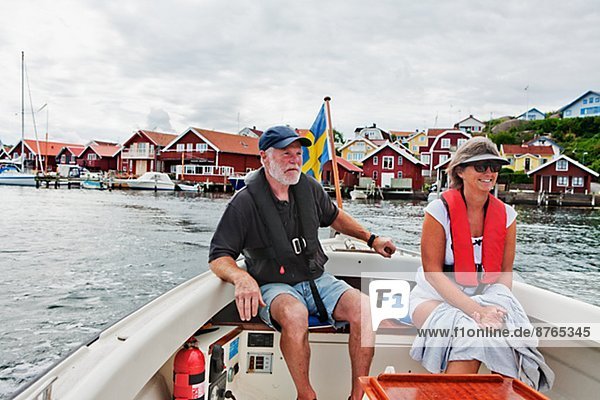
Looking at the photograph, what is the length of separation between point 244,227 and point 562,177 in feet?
142

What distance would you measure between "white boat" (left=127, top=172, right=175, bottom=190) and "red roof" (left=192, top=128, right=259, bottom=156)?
16.2 feet

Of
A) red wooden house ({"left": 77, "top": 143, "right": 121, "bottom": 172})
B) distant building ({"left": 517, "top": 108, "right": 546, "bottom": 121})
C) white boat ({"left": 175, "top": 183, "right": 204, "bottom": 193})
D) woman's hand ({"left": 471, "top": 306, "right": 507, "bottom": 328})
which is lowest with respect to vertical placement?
white boat ({"left": 175, "top": 183, "right": 204, "bottom": 193})

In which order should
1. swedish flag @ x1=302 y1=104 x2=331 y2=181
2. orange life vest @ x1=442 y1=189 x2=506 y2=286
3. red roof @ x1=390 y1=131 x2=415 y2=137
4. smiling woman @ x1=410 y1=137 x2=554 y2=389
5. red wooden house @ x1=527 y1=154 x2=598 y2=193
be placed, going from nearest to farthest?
smiling woman @ x1=410 y1=137 x2=554 y2=389, orange life vest @ x1=442 y1=189 x2=506 y2=286, swedish flag @ x1=302 y1=104 x2=331 y2=181, red wooden house @ x1=527 y1=154 x2=598 y2=193, red roof @ x1=390 y1=131 x2=415 y2=137

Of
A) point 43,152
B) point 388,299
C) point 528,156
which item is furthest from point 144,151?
point 388,299

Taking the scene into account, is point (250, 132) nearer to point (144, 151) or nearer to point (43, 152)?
point (144, 151)

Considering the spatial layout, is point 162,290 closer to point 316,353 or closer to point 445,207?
point 316,353

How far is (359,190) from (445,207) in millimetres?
40716

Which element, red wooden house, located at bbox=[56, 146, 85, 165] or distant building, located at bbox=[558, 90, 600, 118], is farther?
distant building, located at bbox=[558, 90, 600, 118]

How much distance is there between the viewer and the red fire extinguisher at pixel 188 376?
5.42ft

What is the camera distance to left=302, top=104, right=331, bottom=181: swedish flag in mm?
4516

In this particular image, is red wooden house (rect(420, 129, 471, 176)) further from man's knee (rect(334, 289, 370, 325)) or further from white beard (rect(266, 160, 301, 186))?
man's knee (rect(334, 289, 370, 325))

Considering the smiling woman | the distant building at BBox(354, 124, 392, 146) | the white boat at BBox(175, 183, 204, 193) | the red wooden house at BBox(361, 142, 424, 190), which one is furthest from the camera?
the distant building at BBox(354, 124, 392, 146)

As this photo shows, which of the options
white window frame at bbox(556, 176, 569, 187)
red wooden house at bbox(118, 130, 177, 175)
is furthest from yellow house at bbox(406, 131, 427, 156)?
red wooden house at bbox(118, 130, 177, 175)

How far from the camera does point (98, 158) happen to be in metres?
53.1
